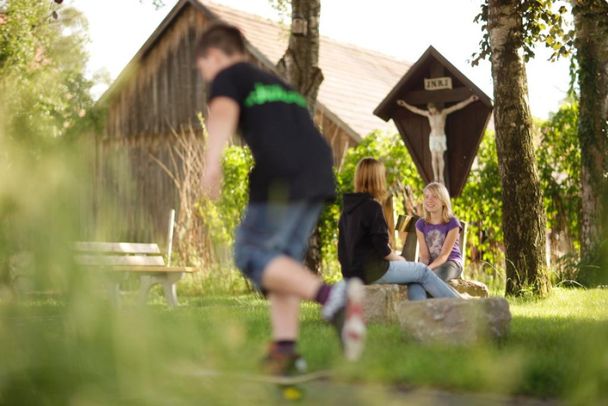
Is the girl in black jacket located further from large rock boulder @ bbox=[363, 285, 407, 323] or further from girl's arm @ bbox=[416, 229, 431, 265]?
girl's arm @ bbox=[416, 229, 431, 265]

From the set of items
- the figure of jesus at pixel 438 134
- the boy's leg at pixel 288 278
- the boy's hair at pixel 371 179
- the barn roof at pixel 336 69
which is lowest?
the boy's leg at pixel 288 278

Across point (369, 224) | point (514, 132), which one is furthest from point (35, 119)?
point (514, 132)

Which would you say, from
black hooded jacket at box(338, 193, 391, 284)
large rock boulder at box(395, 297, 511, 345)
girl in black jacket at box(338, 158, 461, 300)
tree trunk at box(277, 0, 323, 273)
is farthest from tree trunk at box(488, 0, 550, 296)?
large rock boulder at box(395, 297, 511, 345)

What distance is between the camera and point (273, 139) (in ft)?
14.2

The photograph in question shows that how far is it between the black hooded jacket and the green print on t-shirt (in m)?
2.88

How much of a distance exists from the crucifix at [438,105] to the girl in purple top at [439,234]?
3.96 metres

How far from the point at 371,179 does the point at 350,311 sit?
3368 millimetres

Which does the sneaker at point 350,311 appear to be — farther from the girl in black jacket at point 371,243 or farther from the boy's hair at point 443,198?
the boy's hair at point 443,198

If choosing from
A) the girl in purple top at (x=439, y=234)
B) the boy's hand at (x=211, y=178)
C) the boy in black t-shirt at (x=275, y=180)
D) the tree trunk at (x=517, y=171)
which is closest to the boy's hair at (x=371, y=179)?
the girl in purple top at (x=439, y=234)

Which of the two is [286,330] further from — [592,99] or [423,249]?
[592,99]

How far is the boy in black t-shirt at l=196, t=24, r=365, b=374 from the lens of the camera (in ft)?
13.8

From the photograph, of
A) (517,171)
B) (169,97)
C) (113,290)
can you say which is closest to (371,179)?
(517,171)

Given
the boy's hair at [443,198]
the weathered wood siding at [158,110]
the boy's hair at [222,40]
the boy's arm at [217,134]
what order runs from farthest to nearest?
the weathered wood siding at [158,110], the boy's hair at [443,198], the boy's hair at [222,40], the boy's arm at [217,134]

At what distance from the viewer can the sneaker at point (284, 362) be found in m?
4.10
